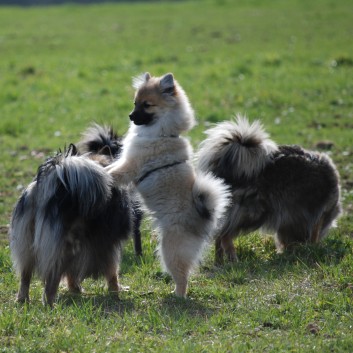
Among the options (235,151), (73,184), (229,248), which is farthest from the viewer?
(229,248)

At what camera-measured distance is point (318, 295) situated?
5066mm

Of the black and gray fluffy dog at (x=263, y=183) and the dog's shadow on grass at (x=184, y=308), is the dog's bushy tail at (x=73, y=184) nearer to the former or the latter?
the dog's shadow on grass at (x=184, y=308)

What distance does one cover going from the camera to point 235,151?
627 cm

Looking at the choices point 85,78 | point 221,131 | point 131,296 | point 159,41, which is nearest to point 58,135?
point 85,78

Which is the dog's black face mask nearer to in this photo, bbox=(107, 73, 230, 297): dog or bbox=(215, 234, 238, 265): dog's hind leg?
bbox=(107, 73, 230, 297): dog

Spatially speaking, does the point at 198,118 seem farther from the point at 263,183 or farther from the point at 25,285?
the point at 25,285

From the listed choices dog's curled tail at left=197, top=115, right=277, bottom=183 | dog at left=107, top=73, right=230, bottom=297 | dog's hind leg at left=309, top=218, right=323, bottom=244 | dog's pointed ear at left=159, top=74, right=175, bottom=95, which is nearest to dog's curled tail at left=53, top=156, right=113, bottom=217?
dog at left=107, top=73, right=230, bottom=297

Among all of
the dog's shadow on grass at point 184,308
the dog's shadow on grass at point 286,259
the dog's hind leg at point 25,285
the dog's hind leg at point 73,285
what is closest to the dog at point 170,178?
the dog's shadow on grass at point 184,308

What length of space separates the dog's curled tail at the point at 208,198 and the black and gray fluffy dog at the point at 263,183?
73 centimetres

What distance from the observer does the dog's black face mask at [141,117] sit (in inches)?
237

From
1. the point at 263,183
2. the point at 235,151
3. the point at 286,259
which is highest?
the point at 235,151

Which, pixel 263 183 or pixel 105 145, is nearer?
pixel 263 183

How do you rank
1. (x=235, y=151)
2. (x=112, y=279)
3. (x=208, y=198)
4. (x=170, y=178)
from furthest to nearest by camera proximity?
1. (x=235, y=151)
2. (x=170, y=178)
3. (x=112, y=279)
4. (x=208, y=198)

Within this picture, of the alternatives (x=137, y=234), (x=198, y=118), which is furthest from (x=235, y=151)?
(x=198, y=118)
